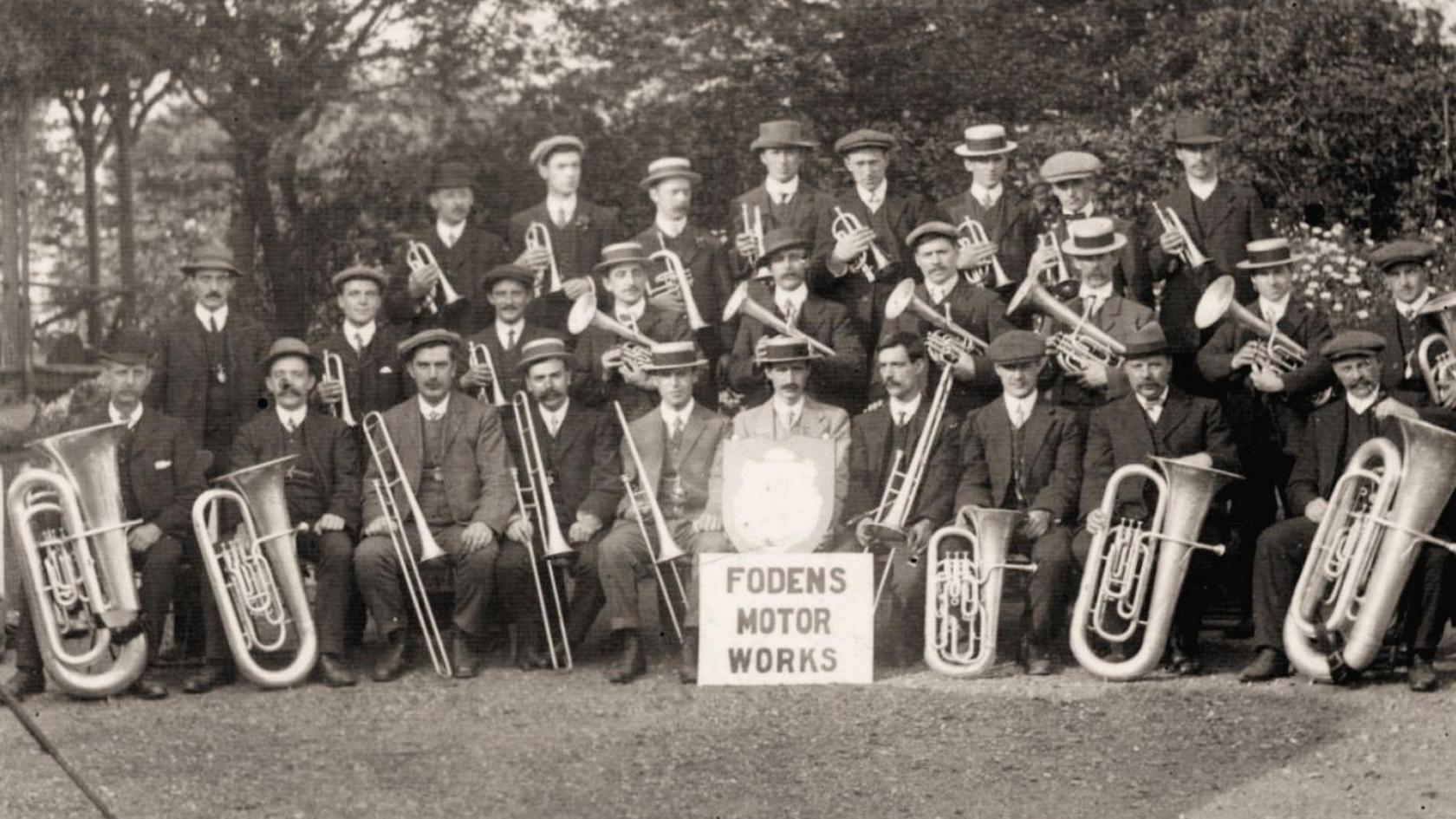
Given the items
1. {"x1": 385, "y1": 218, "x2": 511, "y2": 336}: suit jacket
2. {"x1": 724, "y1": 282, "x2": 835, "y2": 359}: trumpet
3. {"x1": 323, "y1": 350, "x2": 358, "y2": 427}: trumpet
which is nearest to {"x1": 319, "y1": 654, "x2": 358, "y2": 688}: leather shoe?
{"x1": 323, "y1": 350, "x2": 358, "y2": 427}: trumpet

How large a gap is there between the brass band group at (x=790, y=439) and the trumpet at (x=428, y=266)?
3cm

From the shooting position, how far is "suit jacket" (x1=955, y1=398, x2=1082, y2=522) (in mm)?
9820

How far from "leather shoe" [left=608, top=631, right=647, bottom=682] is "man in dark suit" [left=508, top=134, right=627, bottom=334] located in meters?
2.03

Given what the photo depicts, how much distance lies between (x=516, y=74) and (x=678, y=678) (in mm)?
8785

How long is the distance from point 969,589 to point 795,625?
0.82 metres

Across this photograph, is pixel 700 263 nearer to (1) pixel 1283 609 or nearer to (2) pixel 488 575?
(2) pixel 488 575

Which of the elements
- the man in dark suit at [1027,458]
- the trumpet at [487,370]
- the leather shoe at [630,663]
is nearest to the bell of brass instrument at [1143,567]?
the man in dark suit at [1027,458]

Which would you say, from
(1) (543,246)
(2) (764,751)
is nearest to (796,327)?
(1) (543,246)

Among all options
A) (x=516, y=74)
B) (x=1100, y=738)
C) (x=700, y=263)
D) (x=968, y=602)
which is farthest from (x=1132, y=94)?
(x=1100, y=738)

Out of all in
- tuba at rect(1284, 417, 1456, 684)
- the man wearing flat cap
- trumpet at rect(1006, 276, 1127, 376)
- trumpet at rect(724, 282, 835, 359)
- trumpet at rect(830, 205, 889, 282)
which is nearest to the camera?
tuba at rect(1284, 417, 1456, 684)

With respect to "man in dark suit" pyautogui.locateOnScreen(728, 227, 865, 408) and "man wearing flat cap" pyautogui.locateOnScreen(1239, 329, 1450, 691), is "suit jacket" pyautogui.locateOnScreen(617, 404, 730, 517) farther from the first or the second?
"man wearing flat cap" pyautogui.locateOnScreen(1239, 329, 1450, 691)

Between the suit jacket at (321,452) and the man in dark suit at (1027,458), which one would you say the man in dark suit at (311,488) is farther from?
the man in dark suit at (1027,458)

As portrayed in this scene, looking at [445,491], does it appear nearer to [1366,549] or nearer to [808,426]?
[808,426]

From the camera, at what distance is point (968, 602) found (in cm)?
957
